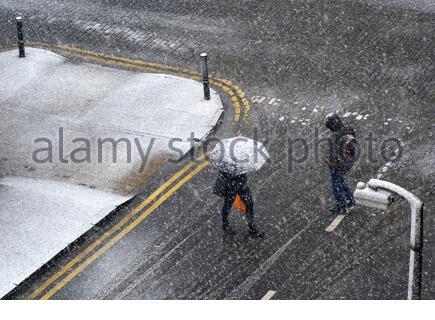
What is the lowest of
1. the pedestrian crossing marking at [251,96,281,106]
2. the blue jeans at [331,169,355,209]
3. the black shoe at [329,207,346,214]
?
the black shoe at [329,207,346,214]

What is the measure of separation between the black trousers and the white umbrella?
52cm

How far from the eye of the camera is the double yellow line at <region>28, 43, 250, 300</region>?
13.9m

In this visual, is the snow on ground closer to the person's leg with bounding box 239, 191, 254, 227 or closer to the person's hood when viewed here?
the person's leg with bounding box 239, 191, 254, 227

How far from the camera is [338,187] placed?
14.8 meters

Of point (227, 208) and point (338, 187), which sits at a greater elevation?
point (338, 187)

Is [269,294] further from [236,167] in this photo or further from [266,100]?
[266,100]

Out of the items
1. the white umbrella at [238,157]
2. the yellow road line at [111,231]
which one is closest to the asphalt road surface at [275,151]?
the yellow road line at [111,231]

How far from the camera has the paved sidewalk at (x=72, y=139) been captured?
14.9m

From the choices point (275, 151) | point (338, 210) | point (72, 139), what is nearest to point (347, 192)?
point (338, 210)

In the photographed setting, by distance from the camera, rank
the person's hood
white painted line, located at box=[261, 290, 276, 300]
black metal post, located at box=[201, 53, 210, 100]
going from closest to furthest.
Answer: white painted line, located at box=[261, 290, 276, 300] < the person's hood < black metal post, located at box=[201, 53, 210, 100]

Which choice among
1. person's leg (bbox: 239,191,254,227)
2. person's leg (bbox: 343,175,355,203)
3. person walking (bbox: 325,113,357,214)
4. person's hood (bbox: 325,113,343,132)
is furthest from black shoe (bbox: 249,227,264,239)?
person's hood (bbox: 325,113,343,132)

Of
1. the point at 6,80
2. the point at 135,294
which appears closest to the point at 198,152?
the point at 135,294

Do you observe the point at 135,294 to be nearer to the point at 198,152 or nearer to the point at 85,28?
the point at 198,152

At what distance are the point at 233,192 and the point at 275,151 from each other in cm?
302
